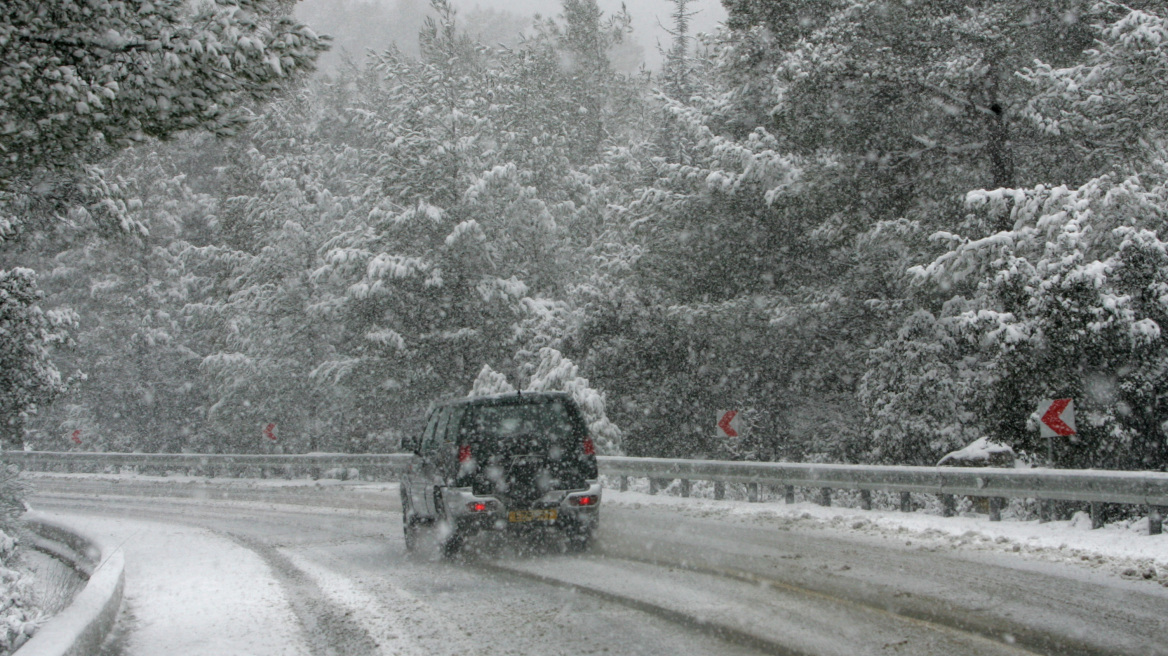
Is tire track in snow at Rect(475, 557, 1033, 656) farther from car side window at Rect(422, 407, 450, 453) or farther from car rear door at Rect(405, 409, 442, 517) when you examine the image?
car side window at Rect(422, 407, 450, 453)

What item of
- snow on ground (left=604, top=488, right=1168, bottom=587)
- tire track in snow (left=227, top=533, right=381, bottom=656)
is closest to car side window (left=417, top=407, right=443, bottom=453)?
tire track in snow (left=227, top=533, right=381, bottom=656)

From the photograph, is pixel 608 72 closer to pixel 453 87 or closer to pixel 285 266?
pixel 453 87

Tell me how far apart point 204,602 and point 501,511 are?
3.08 metres

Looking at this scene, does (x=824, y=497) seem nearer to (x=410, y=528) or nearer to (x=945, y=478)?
(x=945, y=478)

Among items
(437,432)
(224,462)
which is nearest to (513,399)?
(437,432)

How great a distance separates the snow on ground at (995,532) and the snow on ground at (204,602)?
676 centimetres

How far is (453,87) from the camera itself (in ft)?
105

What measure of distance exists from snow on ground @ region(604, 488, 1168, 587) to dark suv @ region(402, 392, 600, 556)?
139 inches

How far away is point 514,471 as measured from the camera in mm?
10438

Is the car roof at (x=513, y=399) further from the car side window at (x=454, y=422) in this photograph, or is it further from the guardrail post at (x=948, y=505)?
the guardrail post at (x=948, y=505)

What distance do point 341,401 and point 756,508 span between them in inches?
861

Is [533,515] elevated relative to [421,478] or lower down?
lower down

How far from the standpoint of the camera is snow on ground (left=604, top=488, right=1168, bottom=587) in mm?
9359

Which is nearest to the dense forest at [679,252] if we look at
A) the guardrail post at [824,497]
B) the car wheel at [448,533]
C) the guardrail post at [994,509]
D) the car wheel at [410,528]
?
the guardrail post at [994,509]
